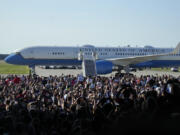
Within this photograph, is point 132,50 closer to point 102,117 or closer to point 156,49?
point 156,49

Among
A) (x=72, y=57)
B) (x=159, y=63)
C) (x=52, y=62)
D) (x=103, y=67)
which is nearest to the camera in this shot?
(x=103, y=67)

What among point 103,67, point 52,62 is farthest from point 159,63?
point 52,62

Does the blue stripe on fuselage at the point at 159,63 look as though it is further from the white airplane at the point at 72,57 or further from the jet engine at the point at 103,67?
the jet engine at the point at 103,67

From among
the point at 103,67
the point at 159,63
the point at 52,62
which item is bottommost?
the point at 159,63

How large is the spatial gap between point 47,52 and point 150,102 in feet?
120

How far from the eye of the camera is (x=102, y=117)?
18.0 feet

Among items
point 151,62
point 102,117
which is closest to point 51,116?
point 102,117

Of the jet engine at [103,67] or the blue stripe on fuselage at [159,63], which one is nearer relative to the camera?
the jet engine at [103,67]

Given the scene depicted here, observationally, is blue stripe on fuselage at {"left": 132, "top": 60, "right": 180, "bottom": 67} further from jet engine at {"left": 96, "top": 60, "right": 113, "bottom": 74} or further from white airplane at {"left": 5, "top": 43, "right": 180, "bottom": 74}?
jet engine at {"left": 96, "top": 60, "right": 113, "bottom": 74}

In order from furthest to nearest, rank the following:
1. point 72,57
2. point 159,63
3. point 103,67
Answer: point 159,63 → point 72,57 → point 103,67

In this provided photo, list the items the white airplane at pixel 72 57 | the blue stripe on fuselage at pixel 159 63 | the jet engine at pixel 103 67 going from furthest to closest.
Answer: the blue stripe on fuselage at pixel 159 63
the white airplane at pixel 72 57
the jet engine at pixel 103 67

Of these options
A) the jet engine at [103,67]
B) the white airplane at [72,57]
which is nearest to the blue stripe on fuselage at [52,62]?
the white airplane at [72,57]

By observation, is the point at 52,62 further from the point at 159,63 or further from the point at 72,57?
the point at 159,63

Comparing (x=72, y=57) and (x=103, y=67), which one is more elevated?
(x=72, y=57)
